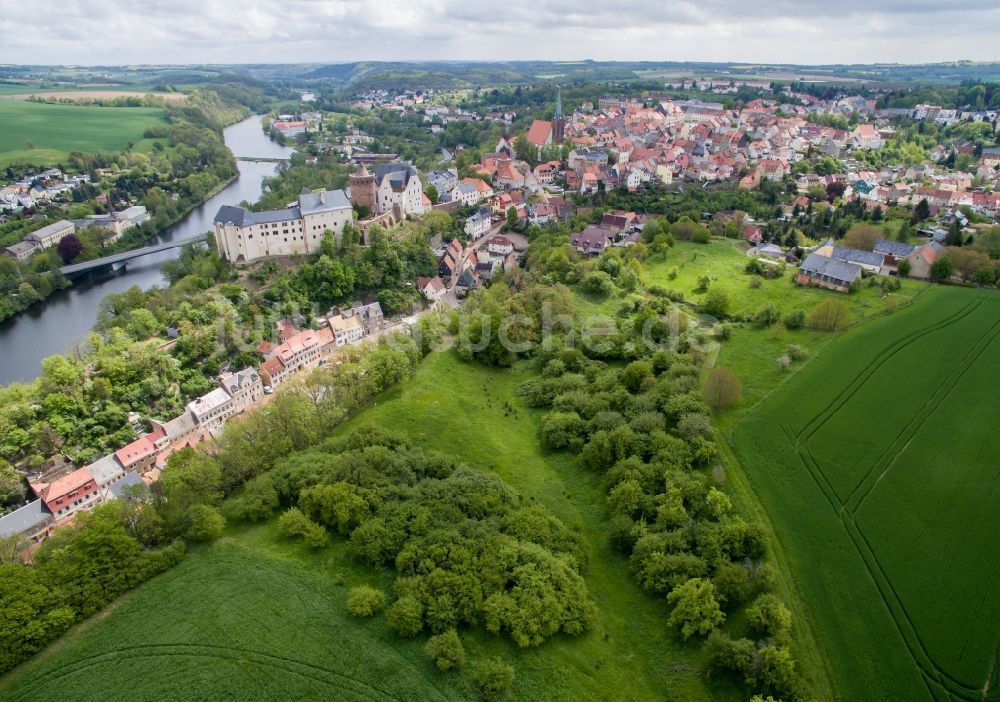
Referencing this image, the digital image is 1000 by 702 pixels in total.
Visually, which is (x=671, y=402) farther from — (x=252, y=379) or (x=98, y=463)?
(x=98, y=463)

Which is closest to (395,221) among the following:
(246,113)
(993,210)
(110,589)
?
(110,589)

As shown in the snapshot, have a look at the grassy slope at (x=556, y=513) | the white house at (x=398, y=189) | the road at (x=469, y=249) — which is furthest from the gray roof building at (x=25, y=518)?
the white house at (x=398, y=189)

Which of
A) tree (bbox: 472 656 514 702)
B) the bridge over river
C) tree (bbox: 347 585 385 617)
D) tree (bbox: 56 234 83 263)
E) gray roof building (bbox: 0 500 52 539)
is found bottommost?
the bridge over river

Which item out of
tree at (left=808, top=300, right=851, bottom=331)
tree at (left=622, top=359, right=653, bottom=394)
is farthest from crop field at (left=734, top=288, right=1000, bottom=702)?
tree at (left=622, top=359, right=653, bottom=394)

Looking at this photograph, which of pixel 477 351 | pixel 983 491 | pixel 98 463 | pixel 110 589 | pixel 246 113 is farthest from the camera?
pixel 246 113

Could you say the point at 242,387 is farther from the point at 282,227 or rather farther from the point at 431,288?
the point at 431,288

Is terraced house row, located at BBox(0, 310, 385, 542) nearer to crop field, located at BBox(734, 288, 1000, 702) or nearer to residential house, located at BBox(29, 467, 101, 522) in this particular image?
residential house, located at BBox(29, 467, 101, 522)
